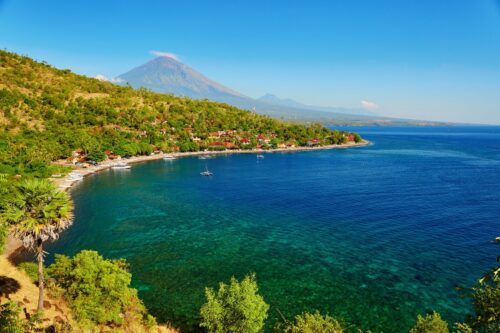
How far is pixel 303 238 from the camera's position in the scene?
189ft

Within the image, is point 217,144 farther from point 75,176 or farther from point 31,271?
point 31,271

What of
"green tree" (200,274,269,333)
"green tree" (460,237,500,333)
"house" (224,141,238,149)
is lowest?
"green tree" (200,274,269,333)

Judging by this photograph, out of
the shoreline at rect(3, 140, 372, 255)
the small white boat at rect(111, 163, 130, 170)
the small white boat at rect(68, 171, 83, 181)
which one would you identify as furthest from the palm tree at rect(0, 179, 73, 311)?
the small white boat at rect(111, 163, 130, 170)

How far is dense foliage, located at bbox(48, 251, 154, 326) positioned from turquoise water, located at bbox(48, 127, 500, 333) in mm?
4764

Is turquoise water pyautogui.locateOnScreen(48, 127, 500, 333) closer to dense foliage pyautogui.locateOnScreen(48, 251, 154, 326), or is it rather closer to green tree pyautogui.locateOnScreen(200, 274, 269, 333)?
dense foliage pyautogui.locateOnScreen(48, 251, 154, 326)

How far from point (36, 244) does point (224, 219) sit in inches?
1783

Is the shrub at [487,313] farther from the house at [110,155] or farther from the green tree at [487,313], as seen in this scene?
the house at [110,155]

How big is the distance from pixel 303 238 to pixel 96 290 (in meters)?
36.8

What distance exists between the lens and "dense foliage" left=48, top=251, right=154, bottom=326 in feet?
96.3

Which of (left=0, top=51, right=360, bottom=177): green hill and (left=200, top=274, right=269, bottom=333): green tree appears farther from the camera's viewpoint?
(left=0, top=51, right=360, bottom=177): green hill

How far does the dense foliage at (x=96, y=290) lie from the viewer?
2934 centimetres

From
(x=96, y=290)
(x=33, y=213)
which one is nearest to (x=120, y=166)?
(x=96, y=290)

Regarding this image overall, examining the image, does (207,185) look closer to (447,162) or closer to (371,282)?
(371,282)

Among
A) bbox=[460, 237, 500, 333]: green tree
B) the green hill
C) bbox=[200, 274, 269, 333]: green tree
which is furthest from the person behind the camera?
the green hill
